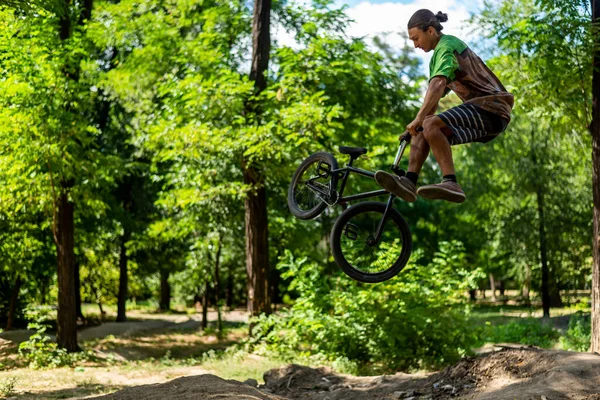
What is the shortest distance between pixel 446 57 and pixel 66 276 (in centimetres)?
1202

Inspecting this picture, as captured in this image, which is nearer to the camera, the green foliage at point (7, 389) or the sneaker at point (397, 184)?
the sneaker at point (397, 184)

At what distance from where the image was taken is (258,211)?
46.4 ft

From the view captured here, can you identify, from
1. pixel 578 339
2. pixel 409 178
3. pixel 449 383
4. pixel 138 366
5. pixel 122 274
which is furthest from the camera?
pixel 122 274

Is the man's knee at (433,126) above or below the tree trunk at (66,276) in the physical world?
above

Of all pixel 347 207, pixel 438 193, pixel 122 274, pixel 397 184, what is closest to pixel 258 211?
pixel 347 207

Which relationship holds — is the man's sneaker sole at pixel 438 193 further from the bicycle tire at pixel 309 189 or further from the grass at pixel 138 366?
the grass at pixel 138 366

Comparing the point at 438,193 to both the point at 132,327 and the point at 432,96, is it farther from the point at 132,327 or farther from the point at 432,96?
the point at 132,327

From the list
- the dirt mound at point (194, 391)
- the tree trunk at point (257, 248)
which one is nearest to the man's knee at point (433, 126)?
the dirt mound at point (194, 391)

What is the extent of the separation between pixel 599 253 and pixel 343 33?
7.73 meters

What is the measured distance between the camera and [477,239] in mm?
31781

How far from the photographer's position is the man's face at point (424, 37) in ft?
17.1

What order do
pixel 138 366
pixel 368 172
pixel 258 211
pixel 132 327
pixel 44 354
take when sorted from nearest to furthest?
pixel 368 172, pixel 44 354, pixel 138 366, pixel 258 211, pixel 132 327

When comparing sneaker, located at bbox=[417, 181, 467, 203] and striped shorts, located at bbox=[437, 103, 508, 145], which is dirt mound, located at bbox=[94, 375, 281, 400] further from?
striped shorts, located at bbox=[437, 103, 508, 145]

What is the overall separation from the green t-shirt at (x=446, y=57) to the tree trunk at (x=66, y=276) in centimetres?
1141
